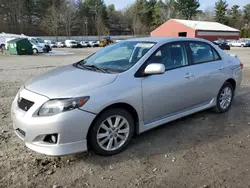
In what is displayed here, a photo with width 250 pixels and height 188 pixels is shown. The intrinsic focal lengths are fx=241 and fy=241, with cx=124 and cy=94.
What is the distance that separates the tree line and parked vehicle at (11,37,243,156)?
2492 inches

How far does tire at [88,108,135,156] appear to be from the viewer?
3.06 m

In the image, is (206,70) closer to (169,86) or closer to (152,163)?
(169,86)

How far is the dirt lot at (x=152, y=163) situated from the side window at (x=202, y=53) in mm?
1246

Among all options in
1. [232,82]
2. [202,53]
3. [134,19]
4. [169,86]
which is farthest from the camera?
[134,19]

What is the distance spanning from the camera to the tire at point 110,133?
306 centimetres

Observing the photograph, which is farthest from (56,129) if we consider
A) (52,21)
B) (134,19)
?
(134,19)

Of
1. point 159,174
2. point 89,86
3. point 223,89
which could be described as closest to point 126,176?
point 159,174

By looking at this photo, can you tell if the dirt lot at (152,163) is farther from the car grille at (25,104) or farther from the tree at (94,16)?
the tree at (94,16)

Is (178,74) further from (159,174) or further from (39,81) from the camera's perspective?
(39,81)

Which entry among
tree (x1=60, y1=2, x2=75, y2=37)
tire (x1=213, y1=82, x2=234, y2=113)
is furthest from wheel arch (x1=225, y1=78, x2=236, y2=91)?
tree (x1=60, y1=2, x2=75, y2=37)

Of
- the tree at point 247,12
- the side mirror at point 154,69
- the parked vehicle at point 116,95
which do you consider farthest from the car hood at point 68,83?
the tree at point 247,12

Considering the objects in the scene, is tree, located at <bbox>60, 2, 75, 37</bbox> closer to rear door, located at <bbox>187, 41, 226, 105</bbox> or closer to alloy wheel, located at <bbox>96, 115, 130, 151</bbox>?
rear door, located at <bbox>187, 41, 226, 105</bbox>

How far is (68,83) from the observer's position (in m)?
3.14

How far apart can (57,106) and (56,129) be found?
266 mm
